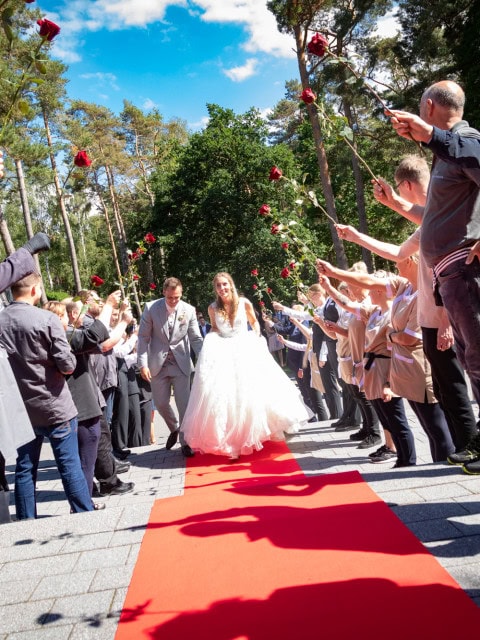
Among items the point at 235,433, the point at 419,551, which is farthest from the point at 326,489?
the point at 235,433

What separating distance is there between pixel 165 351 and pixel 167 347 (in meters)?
0.06

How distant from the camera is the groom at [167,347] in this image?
6.37 m

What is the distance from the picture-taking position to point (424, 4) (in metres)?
17.8

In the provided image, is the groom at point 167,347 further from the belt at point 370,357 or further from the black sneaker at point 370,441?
the belt at point 370,357

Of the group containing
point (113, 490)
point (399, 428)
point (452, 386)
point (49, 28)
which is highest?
point (49, 28)

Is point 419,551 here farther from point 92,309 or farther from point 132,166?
point 132,166

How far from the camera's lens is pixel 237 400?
5648 mm

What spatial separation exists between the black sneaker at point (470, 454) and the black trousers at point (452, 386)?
0.16 metres

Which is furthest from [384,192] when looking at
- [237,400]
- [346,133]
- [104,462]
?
[104,462]

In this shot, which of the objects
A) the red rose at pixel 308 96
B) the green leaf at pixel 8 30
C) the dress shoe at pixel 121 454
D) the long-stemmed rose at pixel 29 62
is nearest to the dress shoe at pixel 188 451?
the dress shoe at pixel 121 454

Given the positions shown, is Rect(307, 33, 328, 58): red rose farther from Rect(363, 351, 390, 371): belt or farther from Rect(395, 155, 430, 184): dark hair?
Rect(363, 351, 390, 371): belt

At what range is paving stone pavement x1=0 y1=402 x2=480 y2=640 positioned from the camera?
2154 millimetres

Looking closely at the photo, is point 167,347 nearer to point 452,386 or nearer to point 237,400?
point 237,400

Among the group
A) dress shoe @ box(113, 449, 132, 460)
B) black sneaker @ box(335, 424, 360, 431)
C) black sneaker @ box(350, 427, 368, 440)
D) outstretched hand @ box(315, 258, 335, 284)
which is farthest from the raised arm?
dress shoe @ box(113, 449, 132, 460)
